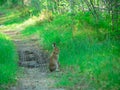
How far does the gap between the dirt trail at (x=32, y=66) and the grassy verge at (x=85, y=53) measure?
0.46m

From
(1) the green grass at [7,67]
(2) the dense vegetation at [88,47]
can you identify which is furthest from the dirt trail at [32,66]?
(2) the dense vegetation at [88,47]

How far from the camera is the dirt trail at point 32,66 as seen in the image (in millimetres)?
11328

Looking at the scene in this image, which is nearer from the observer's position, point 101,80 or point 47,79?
point 101,80

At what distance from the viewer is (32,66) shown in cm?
1473

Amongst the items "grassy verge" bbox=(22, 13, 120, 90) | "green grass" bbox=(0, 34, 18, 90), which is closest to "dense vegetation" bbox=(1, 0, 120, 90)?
"grassy verge" bbox=(22, 13, 120, 90)

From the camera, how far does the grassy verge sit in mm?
10781

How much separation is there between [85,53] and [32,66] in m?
2.18

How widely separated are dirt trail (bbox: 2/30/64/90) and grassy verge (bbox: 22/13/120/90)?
46 centimetres

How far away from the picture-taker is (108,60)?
37.9 ft

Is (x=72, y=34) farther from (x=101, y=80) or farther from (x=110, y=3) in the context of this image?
(x=101, y=80)

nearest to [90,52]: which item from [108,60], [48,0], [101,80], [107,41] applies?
[107,41]

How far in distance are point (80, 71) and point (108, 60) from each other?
Result: 130 centimetres

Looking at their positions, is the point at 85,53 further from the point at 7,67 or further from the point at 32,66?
the point at 7,67

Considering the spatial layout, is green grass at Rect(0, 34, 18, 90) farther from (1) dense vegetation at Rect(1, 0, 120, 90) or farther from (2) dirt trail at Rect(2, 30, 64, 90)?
(1) dense vegetation at Rect(1, 0, 120, 90)
